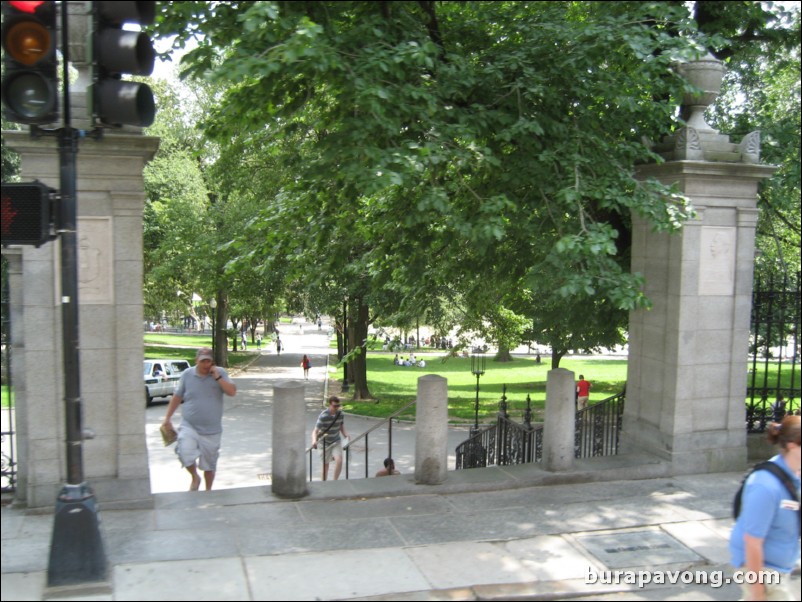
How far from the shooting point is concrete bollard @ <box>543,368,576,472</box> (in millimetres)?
8805

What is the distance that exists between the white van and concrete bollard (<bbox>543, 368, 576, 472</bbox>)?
20778mm

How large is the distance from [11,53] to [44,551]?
402 cm

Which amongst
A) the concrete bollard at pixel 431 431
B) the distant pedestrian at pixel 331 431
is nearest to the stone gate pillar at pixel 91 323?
the concrete bollard at pixel 431 431

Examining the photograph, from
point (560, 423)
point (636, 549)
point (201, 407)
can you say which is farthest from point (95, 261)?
point (636, 549)

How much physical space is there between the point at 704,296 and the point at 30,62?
24.6ft

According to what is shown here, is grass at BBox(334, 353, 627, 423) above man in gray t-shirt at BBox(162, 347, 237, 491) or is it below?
below

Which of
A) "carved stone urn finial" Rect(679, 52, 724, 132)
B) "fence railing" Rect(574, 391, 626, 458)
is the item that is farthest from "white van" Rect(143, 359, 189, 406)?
"carved stone urn finial" Rect(679, 52, 724, 132)

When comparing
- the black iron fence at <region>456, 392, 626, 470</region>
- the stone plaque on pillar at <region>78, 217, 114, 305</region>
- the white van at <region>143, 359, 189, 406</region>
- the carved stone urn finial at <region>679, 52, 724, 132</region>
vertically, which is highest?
the carved stone urn finial at <region>679, 52, 724, 132</region>

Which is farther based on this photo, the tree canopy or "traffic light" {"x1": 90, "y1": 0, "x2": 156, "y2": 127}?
the tree canopy

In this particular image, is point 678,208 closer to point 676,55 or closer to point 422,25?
point 676,55

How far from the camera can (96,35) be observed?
18.0 ft

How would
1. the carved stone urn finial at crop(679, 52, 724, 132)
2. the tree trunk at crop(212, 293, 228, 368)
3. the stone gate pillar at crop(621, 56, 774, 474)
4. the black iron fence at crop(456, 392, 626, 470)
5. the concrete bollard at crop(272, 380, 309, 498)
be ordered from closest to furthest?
1. the concrete bollard at crop(272, 380, 309, 498)
2. the stone gate pillar at crop(621, 56, 774, 474)
3. the carved stone urn finial at crop(679, 52, 724, 132)
4. the black iron fence at crop(456, 392, 626, 470)
5. the tree trunk at crop(212, 293, 228, 368)

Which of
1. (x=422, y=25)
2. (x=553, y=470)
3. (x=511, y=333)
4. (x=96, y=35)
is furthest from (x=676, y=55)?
(x=511, y=333)

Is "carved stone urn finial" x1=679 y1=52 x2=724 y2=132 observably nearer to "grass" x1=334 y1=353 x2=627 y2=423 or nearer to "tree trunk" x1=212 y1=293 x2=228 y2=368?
"grass" x1=334 y1=353 x2=627 y2=423
